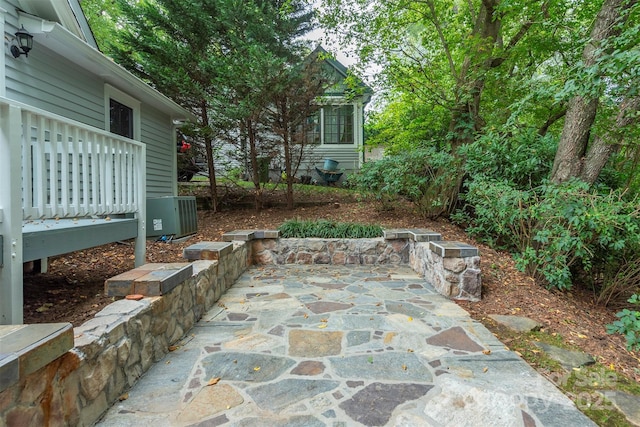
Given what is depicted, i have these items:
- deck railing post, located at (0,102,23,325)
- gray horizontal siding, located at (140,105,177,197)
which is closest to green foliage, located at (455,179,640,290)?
deck railing post, located at (0,102,23,325)

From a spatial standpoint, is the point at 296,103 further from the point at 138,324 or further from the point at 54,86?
the point at 138,324

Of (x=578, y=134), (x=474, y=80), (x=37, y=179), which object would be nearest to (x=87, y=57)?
(x=37, y=179)

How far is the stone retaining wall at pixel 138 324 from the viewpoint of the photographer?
49.2 inches

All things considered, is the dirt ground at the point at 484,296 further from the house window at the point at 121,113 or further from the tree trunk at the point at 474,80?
the house window at the point at 121,113

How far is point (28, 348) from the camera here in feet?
3.78

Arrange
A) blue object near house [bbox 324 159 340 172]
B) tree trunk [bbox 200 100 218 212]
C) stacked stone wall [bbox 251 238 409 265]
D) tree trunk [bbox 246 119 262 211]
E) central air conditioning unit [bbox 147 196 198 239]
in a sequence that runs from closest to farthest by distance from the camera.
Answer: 1. stacked stone wall [bbox 251 238 409 265]
2. central air conditioning unit [bbox 147 196 198 239]
3. tree trunk [bbox 246 119 262 211]
4. tree trunk [bbox 200 100 218 212]
5. blue object near house [bbox 324 159 340 172]

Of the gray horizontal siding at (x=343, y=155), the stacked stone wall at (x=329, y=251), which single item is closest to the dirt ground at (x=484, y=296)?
the stacked stone wall at (x=329, y=251)

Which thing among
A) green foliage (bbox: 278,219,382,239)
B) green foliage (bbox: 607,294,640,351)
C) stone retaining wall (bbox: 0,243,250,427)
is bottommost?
green foliage (bbox: 607,294,640,351)

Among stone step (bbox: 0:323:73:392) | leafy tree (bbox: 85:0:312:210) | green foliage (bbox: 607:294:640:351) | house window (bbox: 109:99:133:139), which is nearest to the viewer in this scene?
stone step (bbox: 0:323:73:392)

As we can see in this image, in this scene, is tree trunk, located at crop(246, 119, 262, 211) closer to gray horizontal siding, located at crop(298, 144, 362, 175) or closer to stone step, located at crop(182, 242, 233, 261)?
stone step, located at crop(182, 242, 233, 261)

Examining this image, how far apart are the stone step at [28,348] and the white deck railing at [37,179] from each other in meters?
0.86

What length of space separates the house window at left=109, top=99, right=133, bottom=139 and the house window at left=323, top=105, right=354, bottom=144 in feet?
22.0

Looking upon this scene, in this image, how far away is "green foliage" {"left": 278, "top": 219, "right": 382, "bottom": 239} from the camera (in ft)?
17.0

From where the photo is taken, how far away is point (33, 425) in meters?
1.19
